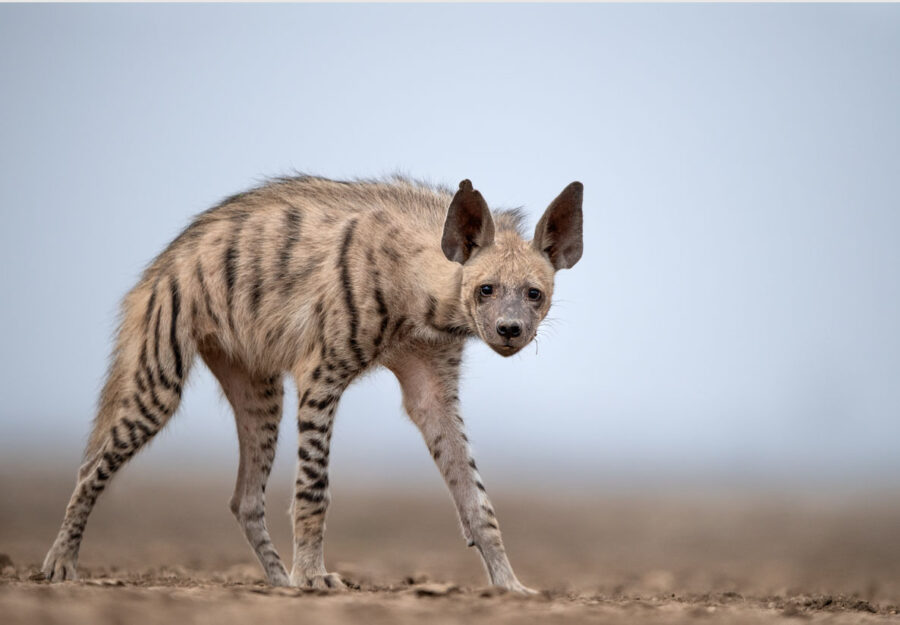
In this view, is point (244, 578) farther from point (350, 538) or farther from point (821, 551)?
point (821, 551)

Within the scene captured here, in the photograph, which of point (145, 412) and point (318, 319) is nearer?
point (318, 319)

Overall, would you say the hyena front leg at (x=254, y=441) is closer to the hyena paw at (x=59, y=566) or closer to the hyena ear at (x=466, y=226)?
the hyena paw at (x=59, y=566)

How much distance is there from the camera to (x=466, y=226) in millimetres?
8203

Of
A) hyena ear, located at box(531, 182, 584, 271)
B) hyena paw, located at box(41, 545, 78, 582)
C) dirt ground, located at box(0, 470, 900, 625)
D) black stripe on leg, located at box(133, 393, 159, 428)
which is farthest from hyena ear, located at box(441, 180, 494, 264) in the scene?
hyena paw, located at box(41, 545, 78, 582)

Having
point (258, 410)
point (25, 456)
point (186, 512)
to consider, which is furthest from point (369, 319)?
point (25, 456)

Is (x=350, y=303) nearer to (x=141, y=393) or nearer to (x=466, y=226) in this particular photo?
(x=466, y=226)

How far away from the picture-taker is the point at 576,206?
831 cm

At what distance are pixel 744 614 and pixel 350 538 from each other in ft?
46.9

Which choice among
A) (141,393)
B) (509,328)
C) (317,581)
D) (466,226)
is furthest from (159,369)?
(509,328)

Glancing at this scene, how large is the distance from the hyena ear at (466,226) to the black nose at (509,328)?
0.60m

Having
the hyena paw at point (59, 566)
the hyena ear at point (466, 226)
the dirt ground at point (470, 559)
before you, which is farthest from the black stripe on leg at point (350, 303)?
the hyena paw at point (59, 566)

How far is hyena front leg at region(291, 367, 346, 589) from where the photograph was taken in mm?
7930

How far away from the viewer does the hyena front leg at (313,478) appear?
7.93m

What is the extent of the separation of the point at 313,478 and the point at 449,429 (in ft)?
3.35
